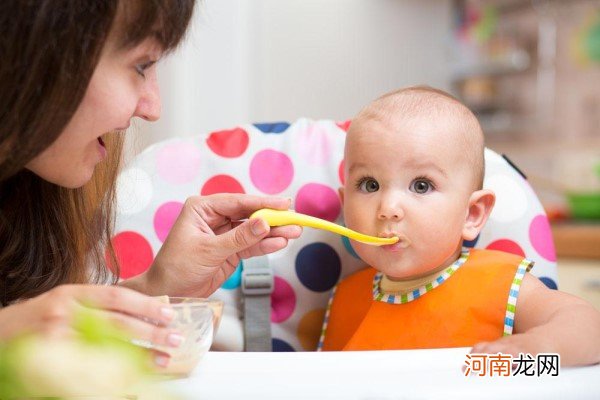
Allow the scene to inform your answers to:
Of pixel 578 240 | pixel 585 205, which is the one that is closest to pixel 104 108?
pixel 578 240

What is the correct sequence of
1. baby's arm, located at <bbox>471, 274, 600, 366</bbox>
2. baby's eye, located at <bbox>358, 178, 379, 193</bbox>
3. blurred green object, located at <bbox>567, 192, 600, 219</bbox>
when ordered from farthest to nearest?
blurred green object, located at <bbox>567, 192, 600, 219</bbox>, baby's eye, located at <bbox>358, 178, 379, 193</bbox>, baby's arm, located at <bbox>471, 274, 600, 366</bbox>

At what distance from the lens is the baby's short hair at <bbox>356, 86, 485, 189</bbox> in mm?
944

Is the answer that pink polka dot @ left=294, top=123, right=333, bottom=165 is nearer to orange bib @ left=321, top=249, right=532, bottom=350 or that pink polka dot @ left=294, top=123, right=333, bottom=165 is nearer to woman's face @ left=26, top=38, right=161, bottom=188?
orange bib @ left=321, top=249, right=532, bottom=350

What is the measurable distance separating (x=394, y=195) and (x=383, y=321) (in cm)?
16

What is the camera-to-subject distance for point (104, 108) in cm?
69

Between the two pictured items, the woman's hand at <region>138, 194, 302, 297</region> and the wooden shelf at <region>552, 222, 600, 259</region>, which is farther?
the wooden shelf at <region>552, 222, 600, 259</region>

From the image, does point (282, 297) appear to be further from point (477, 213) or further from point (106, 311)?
point (106, 311)

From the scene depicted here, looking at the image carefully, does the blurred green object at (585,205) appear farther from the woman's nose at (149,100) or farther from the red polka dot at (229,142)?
the woman's nose at (149,100)

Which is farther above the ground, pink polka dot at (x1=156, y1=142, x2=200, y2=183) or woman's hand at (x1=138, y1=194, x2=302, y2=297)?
pink polka dot at (x1=156, y1=142, x2=200, y2=183)

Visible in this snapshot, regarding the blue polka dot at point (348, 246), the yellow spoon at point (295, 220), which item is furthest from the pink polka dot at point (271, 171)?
the yellow spoon at point (295, 220)

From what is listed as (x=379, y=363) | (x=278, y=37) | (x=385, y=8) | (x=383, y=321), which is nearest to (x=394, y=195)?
(x=383, y=321)

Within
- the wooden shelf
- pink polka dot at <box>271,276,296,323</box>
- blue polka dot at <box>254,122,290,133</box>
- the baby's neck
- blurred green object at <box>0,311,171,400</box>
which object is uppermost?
blurred green object at <box>0,311,171,400</box>

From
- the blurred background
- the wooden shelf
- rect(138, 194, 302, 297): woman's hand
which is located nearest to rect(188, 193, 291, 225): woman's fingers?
rect(138, 194, 302, 297): woman's hand

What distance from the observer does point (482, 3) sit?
8.97 ft
